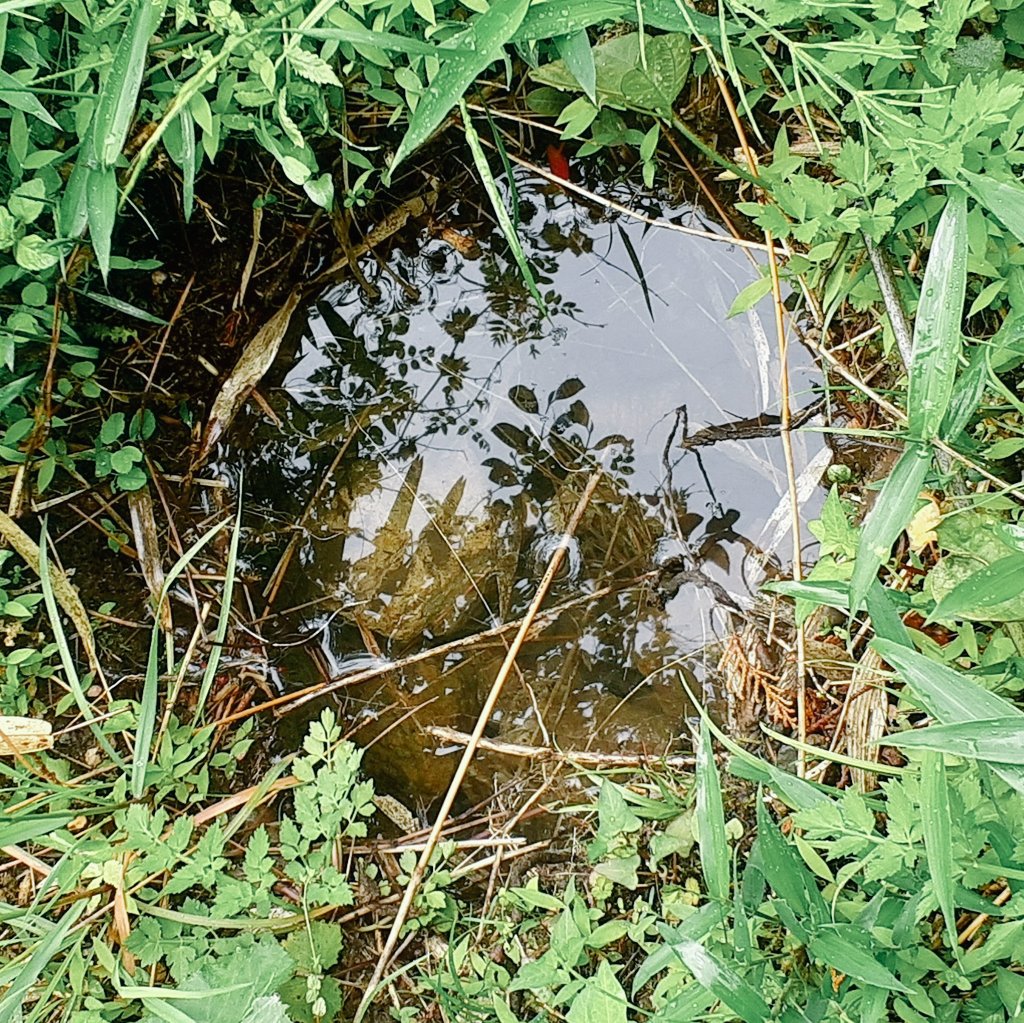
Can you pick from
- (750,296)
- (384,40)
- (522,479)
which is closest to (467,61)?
(384,40)

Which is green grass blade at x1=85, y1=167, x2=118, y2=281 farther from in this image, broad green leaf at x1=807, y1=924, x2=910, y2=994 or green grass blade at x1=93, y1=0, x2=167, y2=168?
broad green leaf at x1=807, y1=924, x2=910, y2=994

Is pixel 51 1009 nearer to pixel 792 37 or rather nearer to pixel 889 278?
pixel 889 278

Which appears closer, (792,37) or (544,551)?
(792,37)

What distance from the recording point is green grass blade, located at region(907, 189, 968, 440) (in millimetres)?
978

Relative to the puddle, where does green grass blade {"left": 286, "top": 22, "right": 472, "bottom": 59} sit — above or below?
above

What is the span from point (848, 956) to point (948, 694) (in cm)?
39

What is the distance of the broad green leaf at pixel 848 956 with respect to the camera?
3.38 feet

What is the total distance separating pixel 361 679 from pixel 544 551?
0.44 m

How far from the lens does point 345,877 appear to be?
5.26 ft

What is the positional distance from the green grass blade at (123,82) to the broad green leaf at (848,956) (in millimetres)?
1388

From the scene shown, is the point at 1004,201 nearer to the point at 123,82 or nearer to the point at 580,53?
the point at 580,53

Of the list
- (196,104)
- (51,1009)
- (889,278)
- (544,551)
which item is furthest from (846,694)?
(51,1009)

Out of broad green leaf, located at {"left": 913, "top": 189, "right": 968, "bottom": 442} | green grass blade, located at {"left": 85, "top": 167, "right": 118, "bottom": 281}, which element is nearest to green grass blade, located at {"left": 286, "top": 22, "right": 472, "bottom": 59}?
green grass blade, located at {"left": 85, "top": 167, "right": 118, "bottom": 281}

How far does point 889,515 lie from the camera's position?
999 millimetres
